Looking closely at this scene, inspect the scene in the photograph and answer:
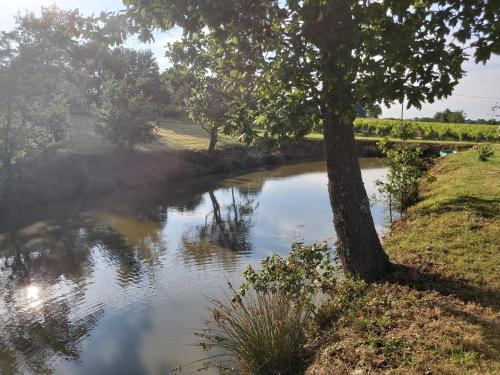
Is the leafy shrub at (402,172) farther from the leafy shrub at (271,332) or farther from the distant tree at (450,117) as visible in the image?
the distant tree at (450,117)

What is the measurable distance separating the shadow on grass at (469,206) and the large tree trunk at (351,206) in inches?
149

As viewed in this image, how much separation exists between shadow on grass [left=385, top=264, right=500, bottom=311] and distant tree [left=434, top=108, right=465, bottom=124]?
4927cm

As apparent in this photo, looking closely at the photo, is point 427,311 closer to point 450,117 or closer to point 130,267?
point 130,267

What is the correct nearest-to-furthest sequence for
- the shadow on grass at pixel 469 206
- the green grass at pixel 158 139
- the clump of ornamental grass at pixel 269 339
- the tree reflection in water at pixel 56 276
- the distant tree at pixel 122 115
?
the clump of ornamental grass at pixel 269 339, the tree reflection in water at pixel 56 276, the shadow on grass at pixel 469 206, the distant tree at pixel 122 115, the green grass at pixel 158 139

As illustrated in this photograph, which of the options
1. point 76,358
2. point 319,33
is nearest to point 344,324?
point 319,33

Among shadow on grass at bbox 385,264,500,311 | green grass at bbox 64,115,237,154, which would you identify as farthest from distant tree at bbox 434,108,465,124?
shadow on grass at bbox 385,264,500,311

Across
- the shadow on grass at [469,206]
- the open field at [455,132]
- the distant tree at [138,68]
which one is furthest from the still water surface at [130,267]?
the distant tree at [138,68]

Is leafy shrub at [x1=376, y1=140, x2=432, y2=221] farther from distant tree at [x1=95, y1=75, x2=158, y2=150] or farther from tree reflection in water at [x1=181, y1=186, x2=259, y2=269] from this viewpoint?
distant tree at [x1=95, y1=75, x2=158, y2=150]

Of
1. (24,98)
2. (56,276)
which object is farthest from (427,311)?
(24,98)

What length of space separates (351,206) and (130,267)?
286 inches

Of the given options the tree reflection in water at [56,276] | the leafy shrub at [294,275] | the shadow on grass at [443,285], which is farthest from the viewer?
the tree reflection in water at [56,276]

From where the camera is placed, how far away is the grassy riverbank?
456 centimetres

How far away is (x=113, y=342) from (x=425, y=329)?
17.3ft

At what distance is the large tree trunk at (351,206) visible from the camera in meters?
6.88
